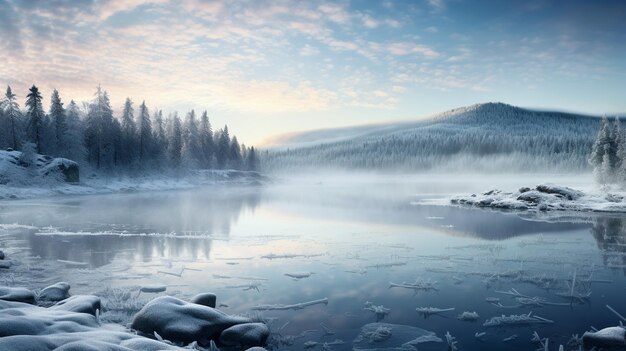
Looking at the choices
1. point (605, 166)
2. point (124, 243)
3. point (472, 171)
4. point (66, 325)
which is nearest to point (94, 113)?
point (124, 243)

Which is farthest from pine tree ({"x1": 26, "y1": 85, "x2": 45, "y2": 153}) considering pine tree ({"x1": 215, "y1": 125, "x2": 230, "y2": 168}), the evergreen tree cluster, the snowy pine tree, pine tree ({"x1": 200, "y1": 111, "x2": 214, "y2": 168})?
the evergreen tree cluster

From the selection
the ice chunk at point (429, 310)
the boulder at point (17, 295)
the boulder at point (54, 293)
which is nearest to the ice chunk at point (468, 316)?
the ice chunk at point (429, 310)

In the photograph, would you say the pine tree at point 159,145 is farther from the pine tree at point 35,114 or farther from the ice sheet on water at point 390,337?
the ice sheet on water at point 390,337

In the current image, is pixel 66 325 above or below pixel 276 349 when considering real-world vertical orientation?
above

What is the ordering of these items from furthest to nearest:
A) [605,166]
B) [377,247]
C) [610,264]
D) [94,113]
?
[94,113], [605,166], [377,247], [610,264]

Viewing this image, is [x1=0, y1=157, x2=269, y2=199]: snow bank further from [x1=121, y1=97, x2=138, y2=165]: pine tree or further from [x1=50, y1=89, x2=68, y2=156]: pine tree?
[x1=50, y1=89, x2=68, y2=156]: pine tree

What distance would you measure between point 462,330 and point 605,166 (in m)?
69.3

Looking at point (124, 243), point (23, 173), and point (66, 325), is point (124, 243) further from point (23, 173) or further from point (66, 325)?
point (23, 173)

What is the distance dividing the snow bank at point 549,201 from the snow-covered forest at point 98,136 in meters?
59.3

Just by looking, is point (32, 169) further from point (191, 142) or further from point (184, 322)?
point (184, 322)

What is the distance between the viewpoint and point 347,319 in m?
10.0

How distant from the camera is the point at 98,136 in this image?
244ft

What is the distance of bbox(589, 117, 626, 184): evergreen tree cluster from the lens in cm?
6073

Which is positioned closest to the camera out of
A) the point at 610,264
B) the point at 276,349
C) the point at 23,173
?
the point at 276,349
